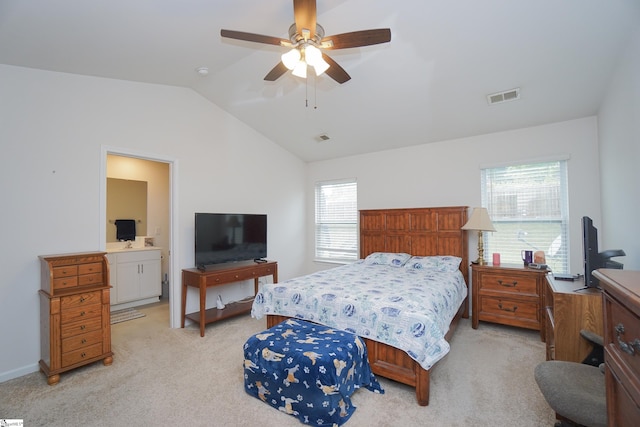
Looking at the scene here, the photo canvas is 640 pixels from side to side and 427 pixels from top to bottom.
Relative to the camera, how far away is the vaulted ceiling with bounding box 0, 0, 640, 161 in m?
2.23

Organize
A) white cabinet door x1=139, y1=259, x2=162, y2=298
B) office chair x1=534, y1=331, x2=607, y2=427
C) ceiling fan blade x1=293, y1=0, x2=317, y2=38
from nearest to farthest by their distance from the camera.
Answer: office chair x1=534, y1=331, x2=607, y2=427 < ceiling fan blade x1=293, y1=0, x2=317, y2=38 < white cabinet door x1=139, y1=259, x2=162, y2=298

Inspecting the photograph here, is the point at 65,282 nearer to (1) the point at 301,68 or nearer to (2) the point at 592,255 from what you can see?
(1) the point at 301,68

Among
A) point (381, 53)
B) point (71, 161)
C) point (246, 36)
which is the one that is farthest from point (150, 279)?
point (381, 53)

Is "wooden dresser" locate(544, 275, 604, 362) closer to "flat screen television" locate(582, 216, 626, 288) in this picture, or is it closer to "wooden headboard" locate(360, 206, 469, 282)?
"flat screen television" locate(582, 216, 626, 288)

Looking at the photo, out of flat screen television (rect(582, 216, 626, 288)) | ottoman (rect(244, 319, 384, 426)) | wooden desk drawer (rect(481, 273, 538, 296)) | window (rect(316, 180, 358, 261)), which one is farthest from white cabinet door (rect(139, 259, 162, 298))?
flat screen television (rect(582, 216, 626, 288))

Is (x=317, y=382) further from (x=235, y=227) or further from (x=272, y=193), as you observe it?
(x=272, y=193)

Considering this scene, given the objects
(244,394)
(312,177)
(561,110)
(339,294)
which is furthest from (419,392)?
(312,177)

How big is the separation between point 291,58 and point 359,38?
513 mm

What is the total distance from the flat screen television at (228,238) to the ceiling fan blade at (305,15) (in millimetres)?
2666

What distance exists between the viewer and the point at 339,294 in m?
2.76

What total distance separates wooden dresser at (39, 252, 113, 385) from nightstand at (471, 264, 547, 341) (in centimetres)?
421

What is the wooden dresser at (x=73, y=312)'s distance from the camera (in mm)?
2555

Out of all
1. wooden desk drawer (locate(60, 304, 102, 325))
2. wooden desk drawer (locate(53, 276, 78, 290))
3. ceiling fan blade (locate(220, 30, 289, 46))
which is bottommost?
wooden desk drawer (locate(60, 304, 102, 325))

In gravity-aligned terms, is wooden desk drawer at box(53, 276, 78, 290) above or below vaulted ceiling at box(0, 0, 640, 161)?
below
